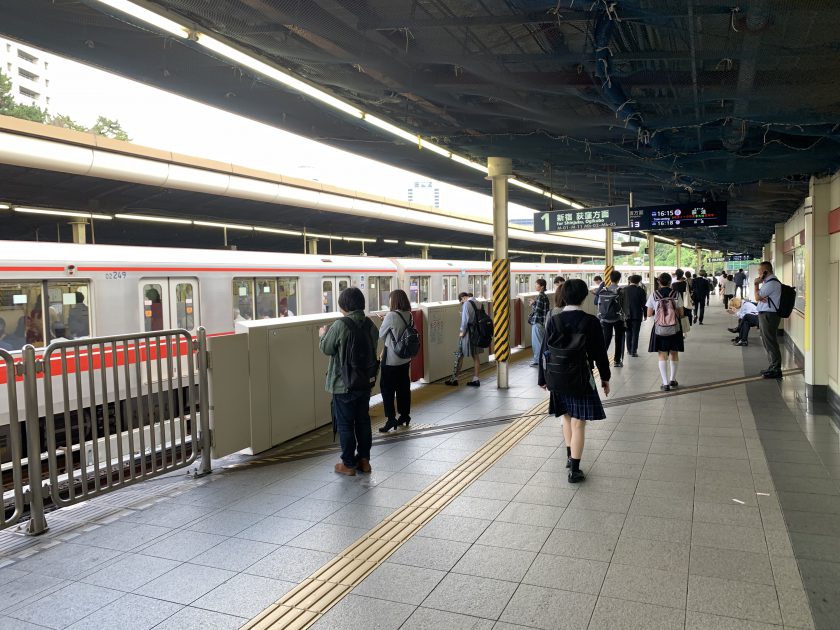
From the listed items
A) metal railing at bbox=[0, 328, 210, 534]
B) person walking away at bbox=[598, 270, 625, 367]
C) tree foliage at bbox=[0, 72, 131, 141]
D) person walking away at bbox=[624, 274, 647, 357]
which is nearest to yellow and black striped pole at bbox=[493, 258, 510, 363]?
person walking away at bbox=[598, 270, 625, 367]

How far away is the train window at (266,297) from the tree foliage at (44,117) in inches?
1029

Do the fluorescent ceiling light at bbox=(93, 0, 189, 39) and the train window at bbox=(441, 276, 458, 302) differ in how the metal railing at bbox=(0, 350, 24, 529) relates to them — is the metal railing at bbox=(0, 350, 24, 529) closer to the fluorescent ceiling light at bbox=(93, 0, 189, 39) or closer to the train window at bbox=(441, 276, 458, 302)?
the fluorescent ceiling light at bbox=(93, 0, 189, 39)

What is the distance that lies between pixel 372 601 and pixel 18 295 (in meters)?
6.09

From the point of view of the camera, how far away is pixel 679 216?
13.7 m

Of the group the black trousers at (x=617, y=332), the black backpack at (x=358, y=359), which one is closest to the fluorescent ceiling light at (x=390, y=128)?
the black backpack at (x=358, y=359)

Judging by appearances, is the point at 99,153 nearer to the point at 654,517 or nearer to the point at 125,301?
the point at 125,301

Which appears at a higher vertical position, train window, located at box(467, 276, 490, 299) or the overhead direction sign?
the overhead direction sign

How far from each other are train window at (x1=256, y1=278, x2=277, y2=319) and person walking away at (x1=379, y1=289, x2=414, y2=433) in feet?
15.0

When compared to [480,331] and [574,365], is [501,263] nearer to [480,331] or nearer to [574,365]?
[480,331]

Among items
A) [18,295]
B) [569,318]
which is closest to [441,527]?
[569,318]

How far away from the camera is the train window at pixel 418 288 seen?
54.3 feet

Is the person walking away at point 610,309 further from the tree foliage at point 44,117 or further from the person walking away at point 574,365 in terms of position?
the tree foliage at point 44,117

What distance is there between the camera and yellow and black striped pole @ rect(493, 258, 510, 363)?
977 cm

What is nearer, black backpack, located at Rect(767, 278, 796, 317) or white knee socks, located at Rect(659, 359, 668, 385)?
white knee socks, located at Rect(659, 359, 668, 385)
